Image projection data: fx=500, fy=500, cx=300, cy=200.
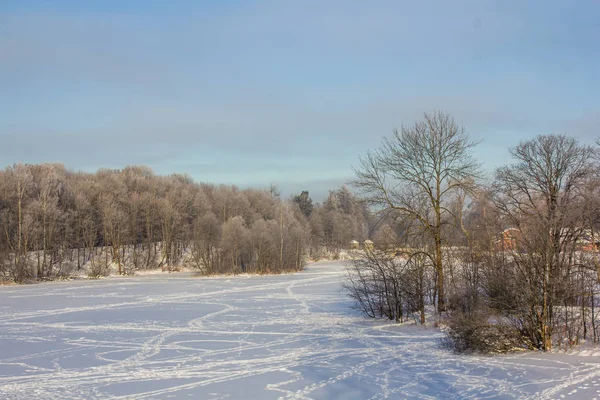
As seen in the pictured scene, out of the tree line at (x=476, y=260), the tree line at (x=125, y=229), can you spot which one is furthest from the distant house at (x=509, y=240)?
the tree line at (x=125, y=229)

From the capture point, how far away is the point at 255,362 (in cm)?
1311

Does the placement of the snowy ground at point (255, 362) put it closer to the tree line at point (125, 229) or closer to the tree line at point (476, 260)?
the tree line at point (476, 260)

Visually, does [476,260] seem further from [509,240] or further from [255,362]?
[255,362]

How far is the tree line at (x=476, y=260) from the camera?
525 inches

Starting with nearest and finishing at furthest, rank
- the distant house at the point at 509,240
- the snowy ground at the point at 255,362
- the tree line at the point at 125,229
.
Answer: the snowy ground at the point at 255,362, the distant house at the point at 509,240, the tree line at the point at 125,229

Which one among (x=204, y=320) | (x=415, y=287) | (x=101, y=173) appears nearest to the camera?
(x=415, y=287)

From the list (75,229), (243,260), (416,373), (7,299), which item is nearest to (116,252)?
(75,229)

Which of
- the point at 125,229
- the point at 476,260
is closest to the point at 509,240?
the point at 476,260

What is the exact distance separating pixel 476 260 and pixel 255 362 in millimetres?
11478

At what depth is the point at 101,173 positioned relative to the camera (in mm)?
79812

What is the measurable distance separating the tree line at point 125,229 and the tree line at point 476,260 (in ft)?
78.0

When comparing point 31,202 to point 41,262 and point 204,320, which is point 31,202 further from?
point 204,320

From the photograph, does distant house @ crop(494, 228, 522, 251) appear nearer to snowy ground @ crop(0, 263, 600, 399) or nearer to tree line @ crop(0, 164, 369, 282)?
snowy ground @ crop(0, 263, 600, 399)

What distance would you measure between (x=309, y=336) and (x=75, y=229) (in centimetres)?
5398
